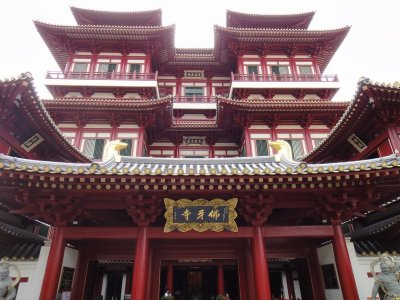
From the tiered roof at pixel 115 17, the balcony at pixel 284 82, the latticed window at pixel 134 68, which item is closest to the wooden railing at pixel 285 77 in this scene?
the balcony at pixel 284 82

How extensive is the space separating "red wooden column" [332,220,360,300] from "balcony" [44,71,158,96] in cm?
1676

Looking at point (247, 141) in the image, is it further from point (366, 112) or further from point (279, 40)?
point (279, 40)

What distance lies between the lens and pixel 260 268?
801cm

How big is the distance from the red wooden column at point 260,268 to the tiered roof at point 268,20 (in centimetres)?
2268

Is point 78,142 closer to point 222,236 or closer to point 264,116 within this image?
point 264,116

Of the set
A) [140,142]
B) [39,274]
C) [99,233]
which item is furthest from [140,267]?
[140,142]

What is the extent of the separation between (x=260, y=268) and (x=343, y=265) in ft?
7.91

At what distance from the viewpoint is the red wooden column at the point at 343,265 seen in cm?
780

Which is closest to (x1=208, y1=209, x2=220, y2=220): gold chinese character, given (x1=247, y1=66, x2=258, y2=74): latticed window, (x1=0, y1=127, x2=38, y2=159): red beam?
(x1=0, y1=127, x2=38, y2=159): red beam

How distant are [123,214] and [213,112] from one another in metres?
15.0

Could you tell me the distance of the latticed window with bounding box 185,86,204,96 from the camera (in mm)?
25438

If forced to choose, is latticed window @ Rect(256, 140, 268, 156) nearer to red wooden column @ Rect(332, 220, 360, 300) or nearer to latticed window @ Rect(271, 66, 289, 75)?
latticed window @ Rect(271, 66, 289, 75)

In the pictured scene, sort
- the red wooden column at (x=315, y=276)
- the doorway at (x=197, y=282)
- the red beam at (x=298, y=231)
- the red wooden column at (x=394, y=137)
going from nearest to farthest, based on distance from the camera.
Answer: the red beam at (x=298, y=231), the red wooden column at (x=315, y=276), the red wooden column at (x=394, y=137), the doorway at (x=197, y=282)

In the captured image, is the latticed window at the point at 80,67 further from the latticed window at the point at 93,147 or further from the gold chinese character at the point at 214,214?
the gold chinese character at the point at 214,214
